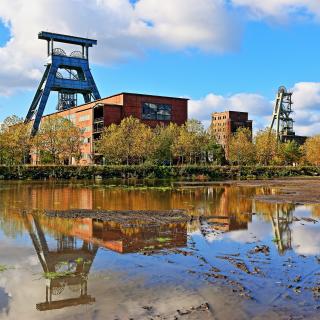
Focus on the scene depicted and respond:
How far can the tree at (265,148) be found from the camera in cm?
9788

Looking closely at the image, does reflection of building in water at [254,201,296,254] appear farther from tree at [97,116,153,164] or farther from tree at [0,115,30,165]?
tree at [0,115,30,165]

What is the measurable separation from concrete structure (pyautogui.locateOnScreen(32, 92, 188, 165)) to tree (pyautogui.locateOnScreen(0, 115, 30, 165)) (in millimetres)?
17668

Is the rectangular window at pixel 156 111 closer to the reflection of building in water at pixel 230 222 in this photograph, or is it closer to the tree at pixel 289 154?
the tree at pixel 289 154

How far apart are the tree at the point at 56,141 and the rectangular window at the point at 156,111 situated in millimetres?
17719

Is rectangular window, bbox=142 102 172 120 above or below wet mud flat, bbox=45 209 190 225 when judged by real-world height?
above

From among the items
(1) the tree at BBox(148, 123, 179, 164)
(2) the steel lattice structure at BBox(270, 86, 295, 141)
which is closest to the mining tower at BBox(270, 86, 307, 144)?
(2) the steel lattice structure at BBox(270, 86, 295, 141)

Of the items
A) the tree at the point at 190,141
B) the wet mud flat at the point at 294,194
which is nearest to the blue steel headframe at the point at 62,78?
the tree at the point at 190,141

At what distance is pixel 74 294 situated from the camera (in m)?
10.3

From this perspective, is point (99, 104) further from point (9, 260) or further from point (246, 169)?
point (9, 260)

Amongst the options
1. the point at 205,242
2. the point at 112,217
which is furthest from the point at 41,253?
the point at 112,217

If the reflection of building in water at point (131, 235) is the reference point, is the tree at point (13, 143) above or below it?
above

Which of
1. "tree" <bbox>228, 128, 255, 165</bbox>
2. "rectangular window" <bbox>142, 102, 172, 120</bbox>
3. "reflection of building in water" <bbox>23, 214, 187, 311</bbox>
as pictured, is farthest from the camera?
"rectangular window" <bbox>142, 102, 172, 120</bbox>

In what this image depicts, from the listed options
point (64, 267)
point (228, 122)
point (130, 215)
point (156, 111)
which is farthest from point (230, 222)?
point (228, 122)

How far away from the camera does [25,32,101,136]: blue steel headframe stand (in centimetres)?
10444
